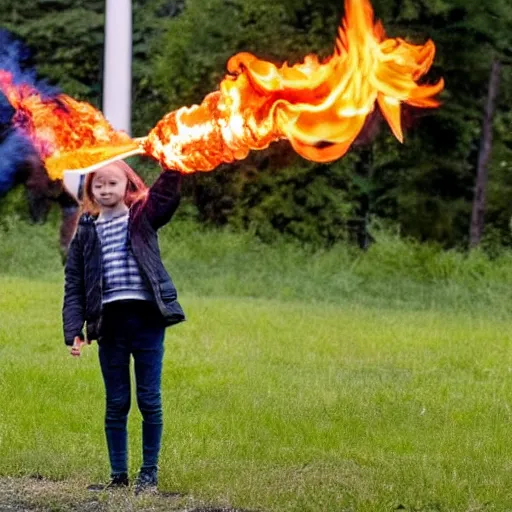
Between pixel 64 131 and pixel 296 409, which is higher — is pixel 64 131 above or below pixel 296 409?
above

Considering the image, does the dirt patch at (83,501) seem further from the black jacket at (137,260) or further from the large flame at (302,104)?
the large flame at (302,104)

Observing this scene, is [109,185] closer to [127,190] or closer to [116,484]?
[127,190]

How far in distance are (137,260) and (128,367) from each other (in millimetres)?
576

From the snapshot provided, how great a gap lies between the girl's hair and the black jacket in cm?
5

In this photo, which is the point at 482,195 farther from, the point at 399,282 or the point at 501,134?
the point at 399,282

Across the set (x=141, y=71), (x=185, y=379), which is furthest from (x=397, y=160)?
(x=185, y=379)

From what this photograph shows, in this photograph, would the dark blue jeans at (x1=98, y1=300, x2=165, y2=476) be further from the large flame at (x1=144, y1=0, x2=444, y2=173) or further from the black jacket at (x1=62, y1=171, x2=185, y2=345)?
the large flame at (x1=144, y1=0, x2=444, y2=173)

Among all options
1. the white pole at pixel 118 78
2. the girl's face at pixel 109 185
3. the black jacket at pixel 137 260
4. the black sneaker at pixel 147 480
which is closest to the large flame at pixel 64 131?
the white pole at pixel 118 78

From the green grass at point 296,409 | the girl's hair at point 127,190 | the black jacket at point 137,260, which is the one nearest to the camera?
the black jacket at point 137,260

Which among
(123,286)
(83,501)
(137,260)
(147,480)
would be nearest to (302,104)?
(137,260)

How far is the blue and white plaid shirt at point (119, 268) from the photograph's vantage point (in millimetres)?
6145

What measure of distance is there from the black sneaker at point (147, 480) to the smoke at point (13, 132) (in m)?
2.66

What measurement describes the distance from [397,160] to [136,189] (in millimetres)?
17497

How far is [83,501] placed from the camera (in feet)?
20.1
